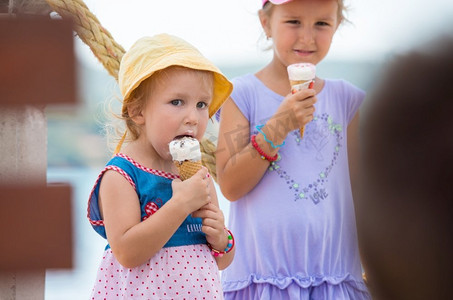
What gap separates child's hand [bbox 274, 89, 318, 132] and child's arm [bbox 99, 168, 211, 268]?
374mm

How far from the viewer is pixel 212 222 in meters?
1.44

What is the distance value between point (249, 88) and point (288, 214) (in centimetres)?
37

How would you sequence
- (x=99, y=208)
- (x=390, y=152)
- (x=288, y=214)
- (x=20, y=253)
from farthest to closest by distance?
(x=390, y=152) → (x=288, y=214) → (x=99, y=208) → (x=20, y=253)

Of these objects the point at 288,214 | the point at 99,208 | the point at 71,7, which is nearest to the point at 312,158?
the point at 288,214

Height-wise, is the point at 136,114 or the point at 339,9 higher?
the point at 339,9

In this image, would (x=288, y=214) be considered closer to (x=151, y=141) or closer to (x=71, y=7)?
(x=151, y=141)

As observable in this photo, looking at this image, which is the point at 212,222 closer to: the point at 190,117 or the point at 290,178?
the point at 190,117

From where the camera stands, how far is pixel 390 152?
1935 mm

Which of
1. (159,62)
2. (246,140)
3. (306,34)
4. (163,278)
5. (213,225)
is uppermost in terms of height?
(306,34)

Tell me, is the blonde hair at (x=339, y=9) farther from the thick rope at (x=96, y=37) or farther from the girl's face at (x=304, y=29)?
the thick rope at (x=96, y=37)

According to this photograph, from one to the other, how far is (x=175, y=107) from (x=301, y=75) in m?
0.40

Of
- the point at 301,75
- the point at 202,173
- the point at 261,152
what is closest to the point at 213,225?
the point at 202,173

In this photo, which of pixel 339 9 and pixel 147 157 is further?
pixel 339 9

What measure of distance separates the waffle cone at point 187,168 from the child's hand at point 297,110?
355 millimetres
